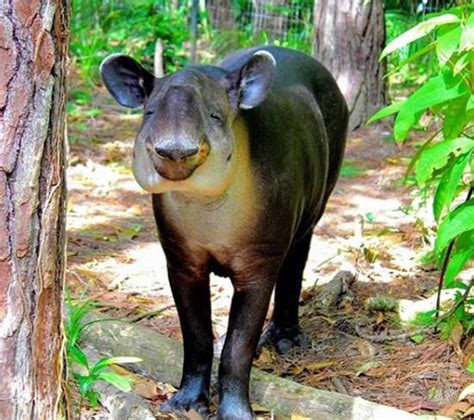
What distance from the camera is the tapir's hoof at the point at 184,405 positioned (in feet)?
14.0

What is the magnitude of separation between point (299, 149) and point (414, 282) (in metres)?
1.94

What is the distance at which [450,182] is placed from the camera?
3.90 metres

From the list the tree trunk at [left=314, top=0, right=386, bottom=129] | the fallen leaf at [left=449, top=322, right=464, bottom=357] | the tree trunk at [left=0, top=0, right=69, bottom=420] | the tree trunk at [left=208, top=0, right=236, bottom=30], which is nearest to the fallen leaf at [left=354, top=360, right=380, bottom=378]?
the fallen leaf at [left=449, top=322, right=464, bottom=357]

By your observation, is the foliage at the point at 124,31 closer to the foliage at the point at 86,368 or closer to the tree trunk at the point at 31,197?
the foliage at the point at 86,368

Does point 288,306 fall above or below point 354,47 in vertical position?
below

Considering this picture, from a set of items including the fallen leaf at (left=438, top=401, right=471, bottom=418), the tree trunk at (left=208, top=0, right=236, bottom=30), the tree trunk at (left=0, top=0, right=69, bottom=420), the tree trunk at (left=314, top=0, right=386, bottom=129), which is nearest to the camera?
the tree trunk at (left=0, top=0, right=69, bottom=420)

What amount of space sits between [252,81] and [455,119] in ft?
2.69

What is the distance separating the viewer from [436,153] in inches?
150

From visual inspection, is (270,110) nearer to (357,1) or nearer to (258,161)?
(258,161)

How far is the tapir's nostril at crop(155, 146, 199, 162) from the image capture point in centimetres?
337

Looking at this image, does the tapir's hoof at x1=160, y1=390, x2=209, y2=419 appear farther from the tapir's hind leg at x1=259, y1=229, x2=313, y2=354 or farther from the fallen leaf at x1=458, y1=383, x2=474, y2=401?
the fallen leaf at x1=458, y1=383, x2=474, y2=401

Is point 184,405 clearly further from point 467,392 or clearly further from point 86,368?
point 467,392

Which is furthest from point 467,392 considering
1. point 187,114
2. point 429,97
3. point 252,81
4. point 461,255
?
point 187,114

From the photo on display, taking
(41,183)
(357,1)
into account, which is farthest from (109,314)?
(357,1)
